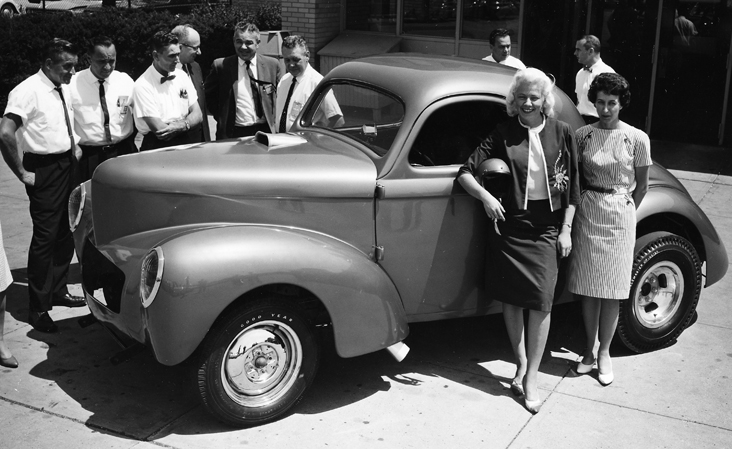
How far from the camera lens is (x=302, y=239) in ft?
15.9

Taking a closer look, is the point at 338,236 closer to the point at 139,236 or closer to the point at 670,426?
the point at 139,236

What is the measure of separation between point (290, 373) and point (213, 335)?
1.79 feet

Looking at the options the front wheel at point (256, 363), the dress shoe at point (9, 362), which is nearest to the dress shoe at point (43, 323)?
the dress shoe at point (9, 362)

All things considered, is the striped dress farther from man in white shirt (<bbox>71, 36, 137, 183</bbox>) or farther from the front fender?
man in white shirt (<bbox>71, 36, 137, 183</bbox>)

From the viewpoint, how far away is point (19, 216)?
8.70m

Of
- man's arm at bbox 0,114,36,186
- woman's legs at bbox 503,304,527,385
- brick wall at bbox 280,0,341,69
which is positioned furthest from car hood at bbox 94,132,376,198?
brick wall at bbox 280,0,341,69

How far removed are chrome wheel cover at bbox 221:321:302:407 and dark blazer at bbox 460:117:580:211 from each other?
56.1 inches

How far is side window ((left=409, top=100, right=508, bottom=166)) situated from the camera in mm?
5270

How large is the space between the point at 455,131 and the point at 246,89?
2.59 meters

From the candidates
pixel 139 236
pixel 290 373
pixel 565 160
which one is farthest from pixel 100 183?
pixel 565 160

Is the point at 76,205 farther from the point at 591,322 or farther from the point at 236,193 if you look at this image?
the point at 591,322

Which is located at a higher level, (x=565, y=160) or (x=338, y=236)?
(x=565, y=160)

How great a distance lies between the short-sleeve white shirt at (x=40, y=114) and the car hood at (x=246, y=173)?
0.98 m

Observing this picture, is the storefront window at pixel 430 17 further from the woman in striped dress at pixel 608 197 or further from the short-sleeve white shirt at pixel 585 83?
the woman in striped dress at pixel 608 197
